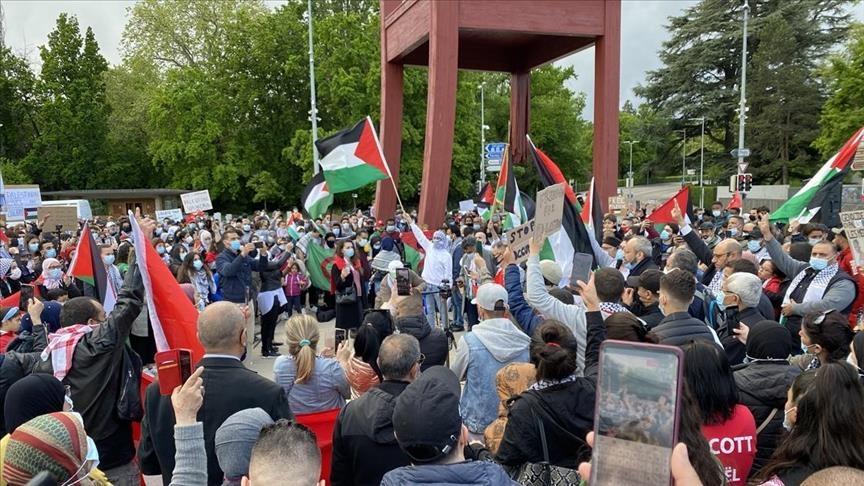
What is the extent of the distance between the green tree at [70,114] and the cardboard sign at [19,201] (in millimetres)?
21797

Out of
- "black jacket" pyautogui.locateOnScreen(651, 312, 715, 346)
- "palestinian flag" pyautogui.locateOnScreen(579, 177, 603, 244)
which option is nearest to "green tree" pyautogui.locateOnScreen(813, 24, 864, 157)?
"palestinian flag" pyautogui.locateOnScreen(579, 177, 603, 244)

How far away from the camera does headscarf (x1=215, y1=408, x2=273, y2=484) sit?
2389 millimetres

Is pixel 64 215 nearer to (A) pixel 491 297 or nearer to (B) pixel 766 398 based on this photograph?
(A) pixel 491 297

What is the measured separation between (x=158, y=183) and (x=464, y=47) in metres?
34.4

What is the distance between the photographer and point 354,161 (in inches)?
409

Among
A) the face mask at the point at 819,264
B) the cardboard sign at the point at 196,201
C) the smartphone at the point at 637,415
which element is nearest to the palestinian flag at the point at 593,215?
the face mask at the point at 819,264

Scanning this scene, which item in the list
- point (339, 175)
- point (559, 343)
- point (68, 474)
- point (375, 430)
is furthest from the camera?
point (339, 175)

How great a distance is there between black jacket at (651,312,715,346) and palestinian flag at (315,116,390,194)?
7.13 meters

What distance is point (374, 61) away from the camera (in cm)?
3259

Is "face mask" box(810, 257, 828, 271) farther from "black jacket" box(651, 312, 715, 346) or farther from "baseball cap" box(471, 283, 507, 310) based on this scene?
"baseball cap" box(471, 283, 507, 310)

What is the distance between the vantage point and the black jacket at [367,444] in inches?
108

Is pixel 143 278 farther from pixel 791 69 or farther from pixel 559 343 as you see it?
pixel 791 69

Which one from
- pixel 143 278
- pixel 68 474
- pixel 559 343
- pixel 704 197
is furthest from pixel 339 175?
pixel 704 197

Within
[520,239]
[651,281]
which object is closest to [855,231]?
[651,281]
